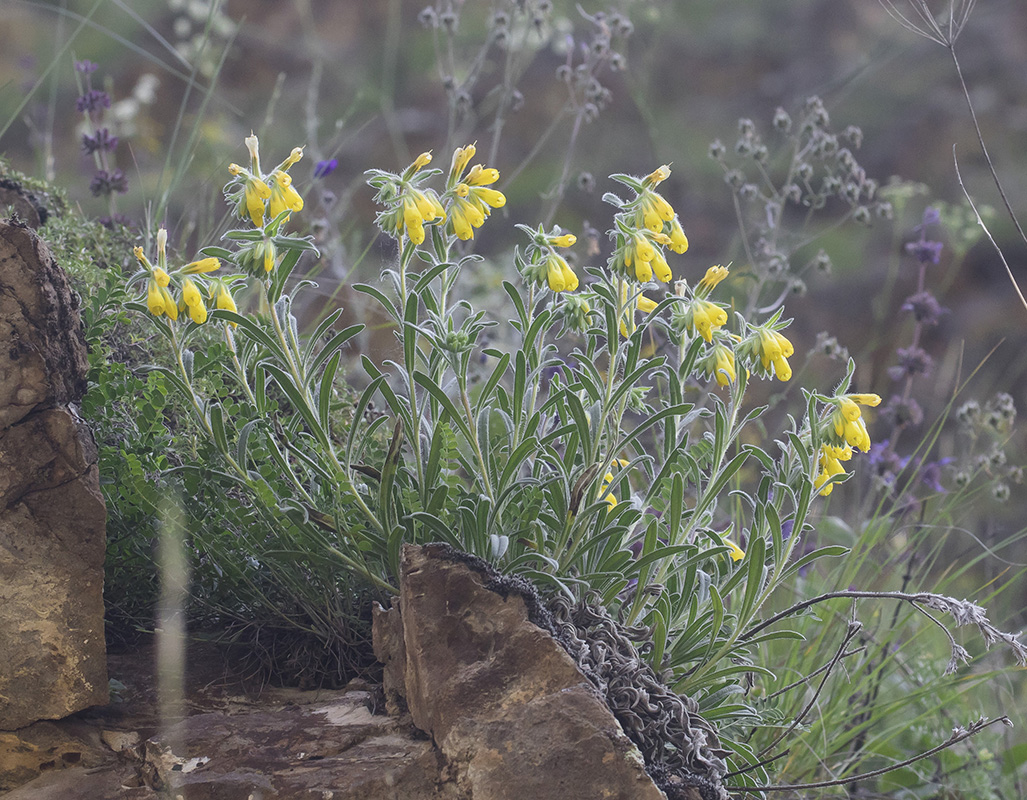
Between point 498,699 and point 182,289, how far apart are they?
0.70m

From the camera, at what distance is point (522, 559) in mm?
1340

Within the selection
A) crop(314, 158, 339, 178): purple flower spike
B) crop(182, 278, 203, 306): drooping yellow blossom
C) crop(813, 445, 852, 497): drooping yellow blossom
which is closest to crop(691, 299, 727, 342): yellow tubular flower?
crop(813, 445, 852, 497): drooping yellow blossom

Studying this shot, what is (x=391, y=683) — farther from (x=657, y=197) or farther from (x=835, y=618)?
(x=835, y=618)

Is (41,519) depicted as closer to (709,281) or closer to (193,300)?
(193,300)

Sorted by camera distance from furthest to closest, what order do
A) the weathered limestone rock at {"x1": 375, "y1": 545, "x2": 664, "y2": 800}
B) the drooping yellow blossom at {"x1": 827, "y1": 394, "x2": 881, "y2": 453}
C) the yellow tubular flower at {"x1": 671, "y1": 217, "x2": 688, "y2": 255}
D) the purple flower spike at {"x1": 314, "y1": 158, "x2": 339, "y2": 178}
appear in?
the purple flower spike at {"x1": 314, "y1": 158, "x2": 339, "y2": 178} → the yellow tubular flower at {"x1": 671, "y1": 217, "x2": 688, "y2": 255} → the drooping yellow blossom at {"x1": 827, "y1": 394, "x2": 881, "y2": 453} → the weathered limestone rock at {"x1": 375, "y1": 545, "x2": 664, "y2": 800}

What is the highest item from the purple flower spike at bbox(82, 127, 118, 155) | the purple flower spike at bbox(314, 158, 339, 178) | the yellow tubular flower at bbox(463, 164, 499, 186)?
the purple flower spike at bbox(82, 127, 118, 155)

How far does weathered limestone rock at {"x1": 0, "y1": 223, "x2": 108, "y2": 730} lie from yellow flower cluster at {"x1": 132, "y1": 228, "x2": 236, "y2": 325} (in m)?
0.17

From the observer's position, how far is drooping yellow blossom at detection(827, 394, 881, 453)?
4.09 feet

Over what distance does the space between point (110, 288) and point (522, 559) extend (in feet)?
2.51

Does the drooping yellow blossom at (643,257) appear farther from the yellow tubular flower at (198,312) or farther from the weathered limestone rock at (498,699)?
the yellow tubular flower at (198,312)

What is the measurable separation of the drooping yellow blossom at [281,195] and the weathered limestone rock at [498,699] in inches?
20.4

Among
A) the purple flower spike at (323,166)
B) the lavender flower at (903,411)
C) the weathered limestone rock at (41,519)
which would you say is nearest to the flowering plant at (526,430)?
the weathered limestone rock at (41,519)

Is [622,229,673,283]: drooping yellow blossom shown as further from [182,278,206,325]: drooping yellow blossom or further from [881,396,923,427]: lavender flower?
[881,396,923,427]: lavender flower

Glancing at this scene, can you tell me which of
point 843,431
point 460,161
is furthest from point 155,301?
point 843,431
